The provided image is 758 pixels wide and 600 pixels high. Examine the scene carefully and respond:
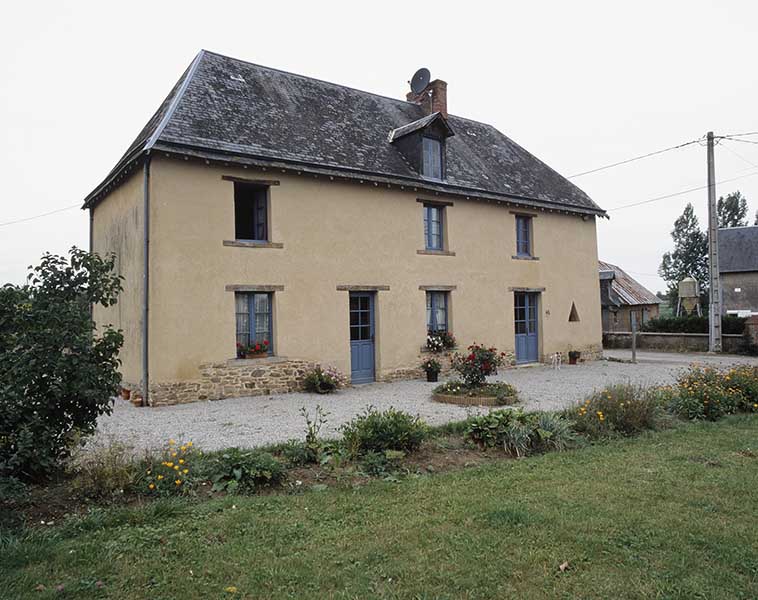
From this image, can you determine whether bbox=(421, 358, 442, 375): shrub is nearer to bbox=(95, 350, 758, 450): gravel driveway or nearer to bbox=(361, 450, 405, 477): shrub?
bbox=(95, 350, 758, 450): gravel driveway

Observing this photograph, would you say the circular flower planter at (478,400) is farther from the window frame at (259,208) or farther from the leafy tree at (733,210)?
the leafy tree at (733,210)

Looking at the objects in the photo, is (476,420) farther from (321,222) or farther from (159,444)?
(321,222)

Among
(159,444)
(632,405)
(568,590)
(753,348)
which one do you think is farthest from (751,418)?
A: (753,348)

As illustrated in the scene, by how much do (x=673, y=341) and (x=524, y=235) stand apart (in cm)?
1101

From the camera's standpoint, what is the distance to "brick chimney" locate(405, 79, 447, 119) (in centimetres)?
1755

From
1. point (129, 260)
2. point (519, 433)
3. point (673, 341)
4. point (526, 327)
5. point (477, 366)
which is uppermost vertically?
point (129, 260)

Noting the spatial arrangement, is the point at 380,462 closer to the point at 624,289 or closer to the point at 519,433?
the point at 519,433

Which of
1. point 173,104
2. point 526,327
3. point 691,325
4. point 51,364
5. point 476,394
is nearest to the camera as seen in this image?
point 51,364

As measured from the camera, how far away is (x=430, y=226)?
15.5 metres

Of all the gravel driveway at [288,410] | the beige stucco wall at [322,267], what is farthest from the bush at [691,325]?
the gravel driveway at [288,410]

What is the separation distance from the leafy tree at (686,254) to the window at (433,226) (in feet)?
141

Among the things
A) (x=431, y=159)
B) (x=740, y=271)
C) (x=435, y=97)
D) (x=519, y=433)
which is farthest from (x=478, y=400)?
(x=740, y=271)

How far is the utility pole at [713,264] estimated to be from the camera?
2017 cm

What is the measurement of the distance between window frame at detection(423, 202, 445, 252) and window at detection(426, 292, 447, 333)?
133 cm
